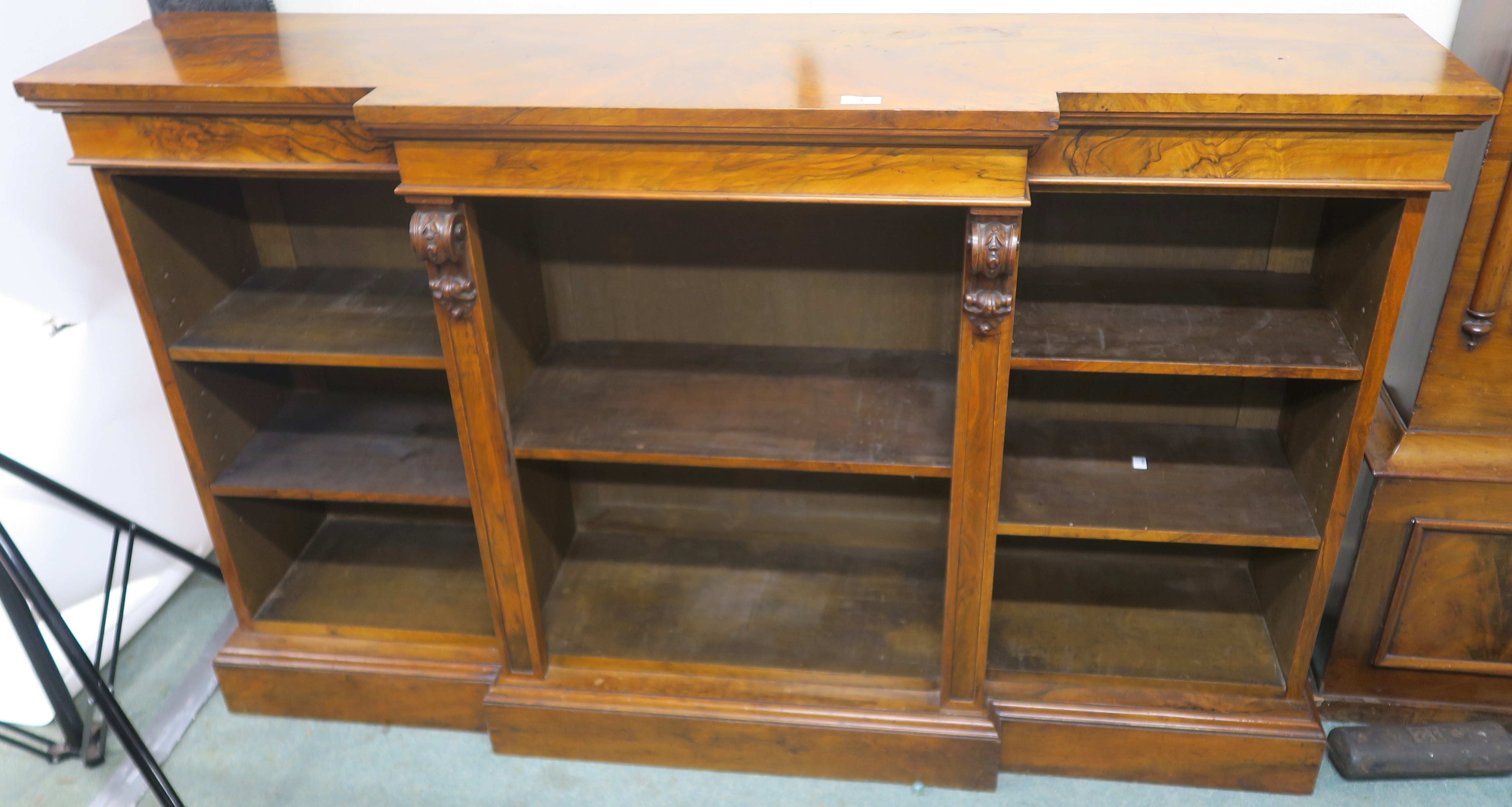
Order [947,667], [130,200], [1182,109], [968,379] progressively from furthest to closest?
[947,667] < [130,200] < [968,379] < [1182,109]

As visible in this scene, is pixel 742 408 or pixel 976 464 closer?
pixel 976 464

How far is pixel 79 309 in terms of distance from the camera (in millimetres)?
2410

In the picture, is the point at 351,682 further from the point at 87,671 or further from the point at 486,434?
the point at 486,434

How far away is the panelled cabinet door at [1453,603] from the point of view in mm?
2051

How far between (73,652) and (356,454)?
2.07 feet

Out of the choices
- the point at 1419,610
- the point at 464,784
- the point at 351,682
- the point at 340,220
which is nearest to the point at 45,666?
the point at 351,682

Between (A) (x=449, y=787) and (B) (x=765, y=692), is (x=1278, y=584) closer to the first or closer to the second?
(B) (x=765, y=692)

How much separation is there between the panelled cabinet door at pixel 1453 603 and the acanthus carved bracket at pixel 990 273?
38.6 inches

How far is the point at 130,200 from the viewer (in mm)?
1963

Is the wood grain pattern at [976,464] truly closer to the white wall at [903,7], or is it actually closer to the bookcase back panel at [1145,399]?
the bookcase back panel at [1145,399]

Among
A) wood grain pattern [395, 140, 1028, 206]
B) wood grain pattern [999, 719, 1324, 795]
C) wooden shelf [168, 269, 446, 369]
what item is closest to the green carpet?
wood grain pattern [999, 719, 1324, 795]

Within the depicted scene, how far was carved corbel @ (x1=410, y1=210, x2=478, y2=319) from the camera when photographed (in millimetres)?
1730

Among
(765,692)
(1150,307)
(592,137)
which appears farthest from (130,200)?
(1150,307)

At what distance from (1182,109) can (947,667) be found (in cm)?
109
